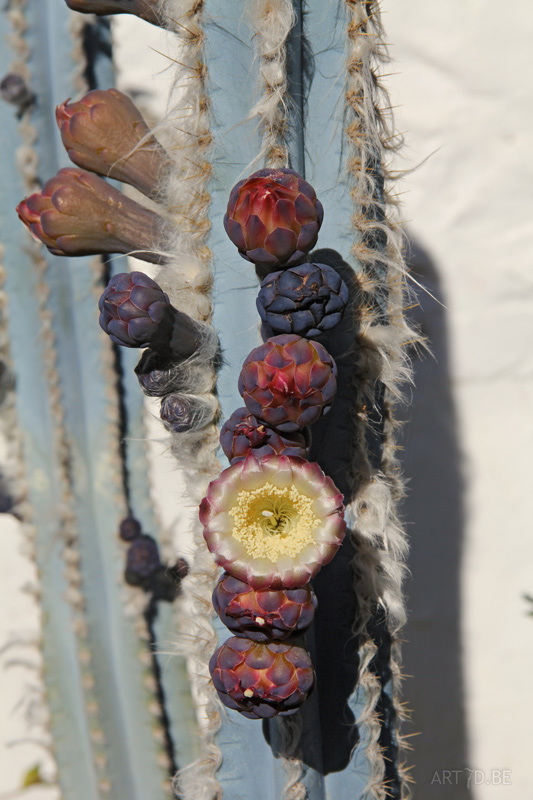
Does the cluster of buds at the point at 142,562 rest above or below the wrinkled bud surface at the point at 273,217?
below

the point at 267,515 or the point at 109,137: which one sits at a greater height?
the point at 109,137

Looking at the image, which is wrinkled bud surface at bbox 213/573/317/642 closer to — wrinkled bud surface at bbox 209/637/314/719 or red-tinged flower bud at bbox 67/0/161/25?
wrinkled bud surface at bbox 209/637/314/719

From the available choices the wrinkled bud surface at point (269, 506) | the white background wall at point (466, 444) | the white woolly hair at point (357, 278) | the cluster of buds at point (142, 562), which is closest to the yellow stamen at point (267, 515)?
the wrinkled bud surface at point (269, 506)

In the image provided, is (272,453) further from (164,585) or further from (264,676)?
(164,585)

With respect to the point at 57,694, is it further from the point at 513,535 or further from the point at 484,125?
the point at 484,125

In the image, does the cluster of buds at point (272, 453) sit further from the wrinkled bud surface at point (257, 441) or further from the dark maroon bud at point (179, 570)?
the dark maroon bud at point (179, 570)

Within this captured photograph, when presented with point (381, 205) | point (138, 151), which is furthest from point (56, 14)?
point (381, 205)

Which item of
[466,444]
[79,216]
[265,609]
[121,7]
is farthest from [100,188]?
[466,444]
